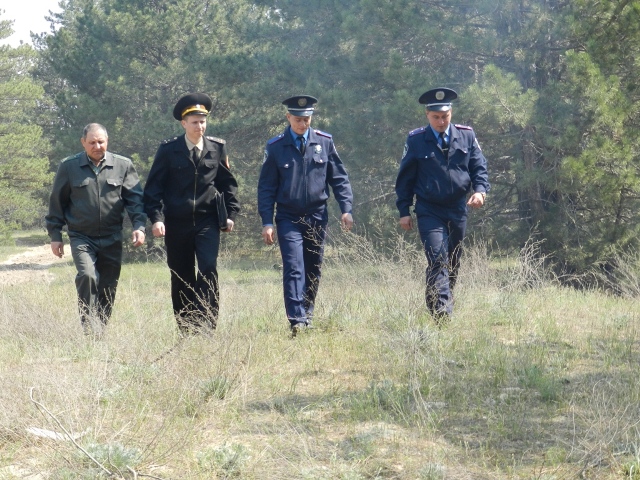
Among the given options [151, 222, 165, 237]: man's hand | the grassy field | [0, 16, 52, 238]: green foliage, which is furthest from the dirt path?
the grassy field

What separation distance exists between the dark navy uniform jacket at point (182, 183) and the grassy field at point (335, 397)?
0.88 meters

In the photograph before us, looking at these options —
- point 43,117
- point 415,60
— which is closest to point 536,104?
point 415,60

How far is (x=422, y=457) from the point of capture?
4.04 metres

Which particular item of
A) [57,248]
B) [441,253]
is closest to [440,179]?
[441,253]

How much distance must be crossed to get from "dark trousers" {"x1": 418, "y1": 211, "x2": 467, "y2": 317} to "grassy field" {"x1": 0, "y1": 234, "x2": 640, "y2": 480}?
5.8 inches

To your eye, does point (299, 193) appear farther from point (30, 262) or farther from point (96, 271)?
point (30, 262)

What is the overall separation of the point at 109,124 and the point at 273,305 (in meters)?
21.5

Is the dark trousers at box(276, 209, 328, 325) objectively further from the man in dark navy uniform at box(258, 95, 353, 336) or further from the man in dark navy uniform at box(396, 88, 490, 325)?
the man in dark navy uniform at box(396, 88, 490, 325)

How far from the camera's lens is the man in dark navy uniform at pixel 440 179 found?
721 centimetres

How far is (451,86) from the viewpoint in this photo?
16.8 metres

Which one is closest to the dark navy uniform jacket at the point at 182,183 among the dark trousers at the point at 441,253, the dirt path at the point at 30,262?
the dark trousers at the point at 441,253

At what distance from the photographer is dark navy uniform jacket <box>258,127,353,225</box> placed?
285 inches

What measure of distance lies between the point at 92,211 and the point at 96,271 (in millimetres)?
492

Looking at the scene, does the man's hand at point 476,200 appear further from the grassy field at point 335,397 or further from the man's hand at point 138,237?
the man's hand at point 138,237
